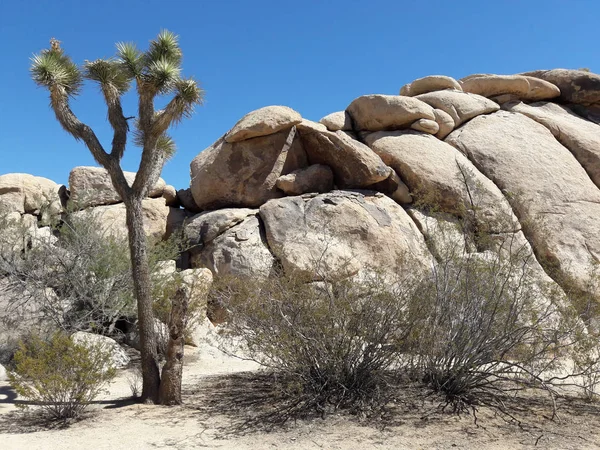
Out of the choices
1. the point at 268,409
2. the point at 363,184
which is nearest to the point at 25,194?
the point at 363,184

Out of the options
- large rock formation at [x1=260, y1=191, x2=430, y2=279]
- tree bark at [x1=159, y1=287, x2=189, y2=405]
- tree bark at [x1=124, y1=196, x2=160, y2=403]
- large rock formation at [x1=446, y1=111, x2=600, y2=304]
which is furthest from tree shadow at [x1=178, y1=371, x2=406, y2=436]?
large rock formation at [x1=446, y1=111, x2=600, y2=304]

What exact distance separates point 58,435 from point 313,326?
9.63 feet

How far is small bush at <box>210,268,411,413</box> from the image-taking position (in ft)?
22.3

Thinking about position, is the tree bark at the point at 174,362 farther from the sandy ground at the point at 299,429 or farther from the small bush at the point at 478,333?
the small bush at the point at 478,333

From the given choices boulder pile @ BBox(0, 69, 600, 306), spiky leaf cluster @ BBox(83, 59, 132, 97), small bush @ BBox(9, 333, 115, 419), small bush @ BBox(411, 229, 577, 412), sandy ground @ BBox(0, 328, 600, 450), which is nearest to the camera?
sandy ground @ BBox(0, 328, 600, 450)

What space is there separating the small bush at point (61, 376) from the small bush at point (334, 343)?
1.89m

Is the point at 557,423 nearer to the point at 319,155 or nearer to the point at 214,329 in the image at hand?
the point at 214,329

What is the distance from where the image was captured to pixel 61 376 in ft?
21.6

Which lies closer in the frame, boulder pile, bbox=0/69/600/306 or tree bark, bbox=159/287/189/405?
tree bark, bbox=159/287/189/405

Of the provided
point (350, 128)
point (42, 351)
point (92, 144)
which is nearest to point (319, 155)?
point (350, 128)

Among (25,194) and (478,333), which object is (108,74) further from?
(25,194)

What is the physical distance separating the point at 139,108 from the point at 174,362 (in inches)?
132

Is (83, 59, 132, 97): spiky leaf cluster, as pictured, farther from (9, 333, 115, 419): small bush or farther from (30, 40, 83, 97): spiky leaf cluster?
(9, 333, 115, 419): small bush

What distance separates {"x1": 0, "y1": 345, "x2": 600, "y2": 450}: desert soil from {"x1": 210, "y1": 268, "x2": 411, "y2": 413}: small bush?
0.36m
